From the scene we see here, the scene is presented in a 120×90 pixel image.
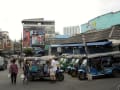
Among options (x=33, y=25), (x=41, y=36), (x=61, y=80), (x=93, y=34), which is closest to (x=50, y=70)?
(x=61, y=80)

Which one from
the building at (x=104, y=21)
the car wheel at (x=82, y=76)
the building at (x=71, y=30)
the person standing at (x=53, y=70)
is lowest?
the car wheel at (x=82, y=76)

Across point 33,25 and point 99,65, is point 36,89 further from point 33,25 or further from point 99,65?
point 33,25

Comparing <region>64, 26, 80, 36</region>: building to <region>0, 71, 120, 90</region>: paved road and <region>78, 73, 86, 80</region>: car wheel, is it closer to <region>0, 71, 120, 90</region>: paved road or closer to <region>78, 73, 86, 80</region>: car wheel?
<region>78, 73, 86, 80</region>: car wheel

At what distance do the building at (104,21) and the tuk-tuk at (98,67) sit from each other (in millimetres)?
11585

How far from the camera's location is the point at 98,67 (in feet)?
85.2

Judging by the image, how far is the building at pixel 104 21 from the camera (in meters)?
38.5

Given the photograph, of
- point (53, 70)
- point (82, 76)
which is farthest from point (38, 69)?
point (82, 76)

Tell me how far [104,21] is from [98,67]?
57.3 ft

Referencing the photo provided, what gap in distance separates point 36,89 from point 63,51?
1651 inches

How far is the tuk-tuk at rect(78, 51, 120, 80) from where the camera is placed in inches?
1014

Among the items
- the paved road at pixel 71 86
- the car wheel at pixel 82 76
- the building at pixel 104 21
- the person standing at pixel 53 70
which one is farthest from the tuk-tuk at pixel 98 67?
the building at pixel 104 21

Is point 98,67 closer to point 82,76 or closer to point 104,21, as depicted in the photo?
point 82,76

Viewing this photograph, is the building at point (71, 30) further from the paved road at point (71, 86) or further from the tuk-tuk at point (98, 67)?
the paved road at point (71, 86)

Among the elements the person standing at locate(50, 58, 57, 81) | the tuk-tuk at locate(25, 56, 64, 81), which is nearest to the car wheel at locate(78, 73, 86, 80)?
the tuk-tuk at locate(25, 56, 64, 81)
